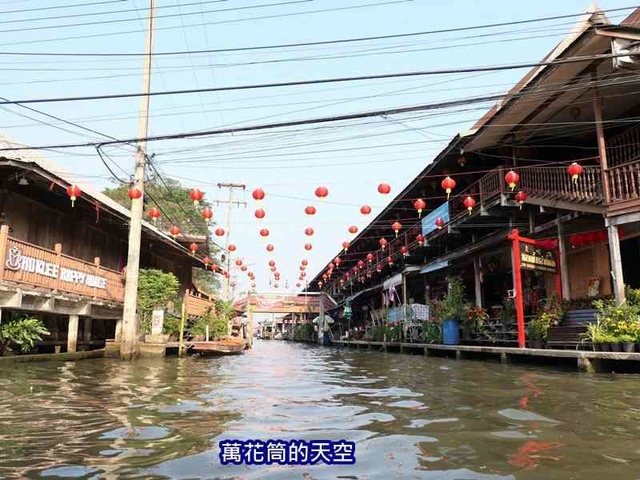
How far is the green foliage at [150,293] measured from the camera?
1806 cm

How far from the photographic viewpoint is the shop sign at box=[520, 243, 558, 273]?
1316 centimetres

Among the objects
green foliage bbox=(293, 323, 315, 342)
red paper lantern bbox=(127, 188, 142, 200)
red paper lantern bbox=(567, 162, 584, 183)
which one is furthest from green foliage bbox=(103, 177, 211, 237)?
red paper lantern bbox=(567, 162, 584, 183)

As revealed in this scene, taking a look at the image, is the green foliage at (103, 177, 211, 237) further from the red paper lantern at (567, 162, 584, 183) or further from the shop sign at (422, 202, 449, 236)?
the red paper lantern at (567, 162, 584, 183)

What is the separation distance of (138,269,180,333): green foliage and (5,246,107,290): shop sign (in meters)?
2.08

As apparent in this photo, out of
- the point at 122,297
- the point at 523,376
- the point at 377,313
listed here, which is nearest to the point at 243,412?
the point at 523,376

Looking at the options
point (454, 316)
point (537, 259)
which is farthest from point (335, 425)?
point (454, 316)

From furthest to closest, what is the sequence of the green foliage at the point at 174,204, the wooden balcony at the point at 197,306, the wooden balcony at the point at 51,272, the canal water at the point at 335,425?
1. the green foliage at the point at 174,204
2. the wooden balcony at the point at 197,306
3. the wooden balcony at the point at 51,272
4. the canal water at the point at 335,425

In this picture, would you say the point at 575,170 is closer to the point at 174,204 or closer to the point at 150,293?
the point at 150,293

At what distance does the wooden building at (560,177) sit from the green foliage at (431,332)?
200 centimetres

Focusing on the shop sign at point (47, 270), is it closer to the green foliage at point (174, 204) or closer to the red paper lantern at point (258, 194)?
the red paper lantern at point (258, 194)

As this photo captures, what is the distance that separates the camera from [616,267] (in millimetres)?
11117

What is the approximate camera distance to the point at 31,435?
4.66 meters

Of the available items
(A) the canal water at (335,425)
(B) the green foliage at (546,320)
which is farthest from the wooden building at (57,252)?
(B) the green foliage at (546,320)

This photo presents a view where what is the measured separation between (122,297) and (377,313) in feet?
50.4
